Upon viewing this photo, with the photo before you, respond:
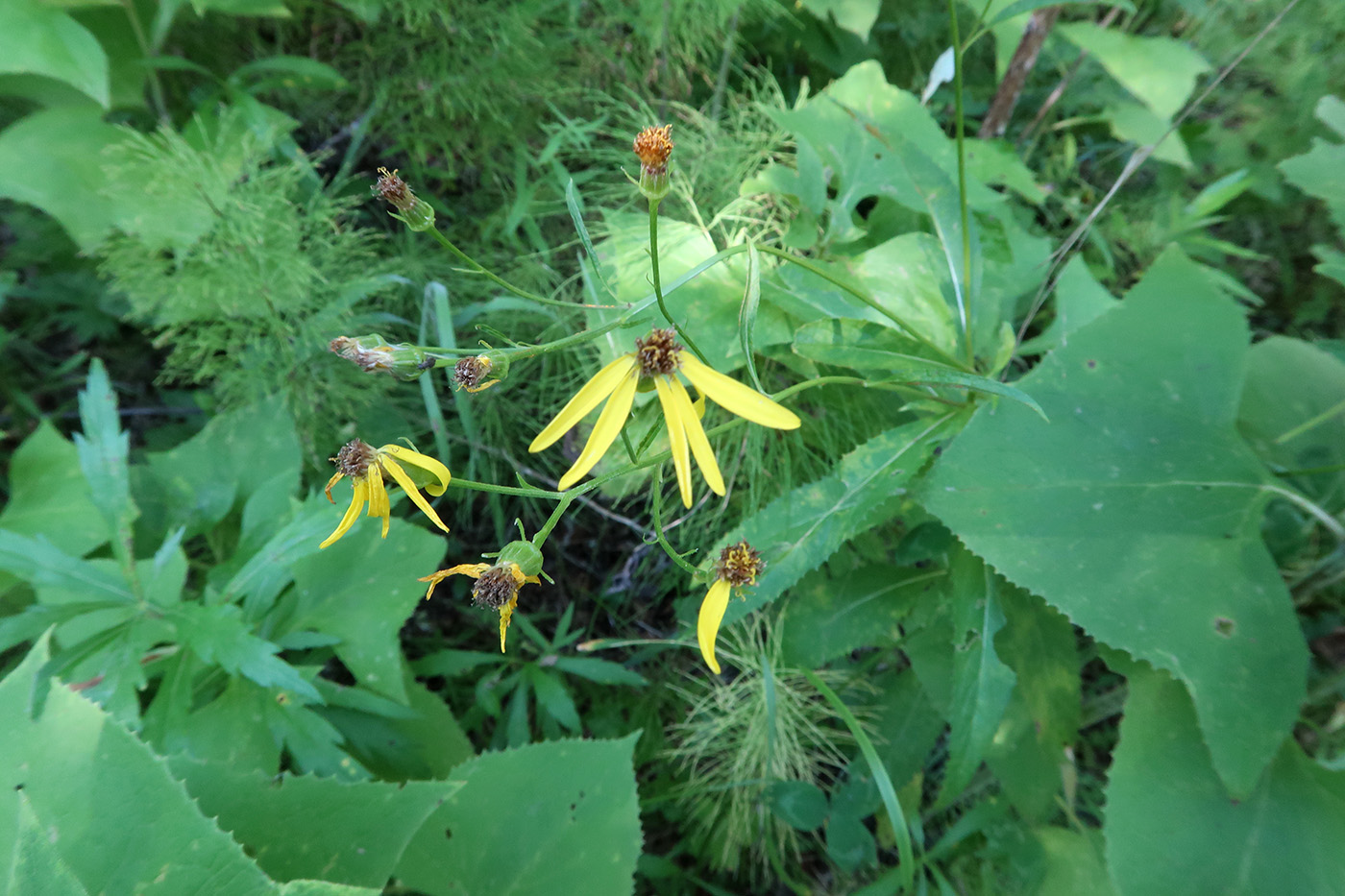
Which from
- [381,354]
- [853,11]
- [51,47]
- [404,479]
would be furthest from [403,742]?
[853,11]

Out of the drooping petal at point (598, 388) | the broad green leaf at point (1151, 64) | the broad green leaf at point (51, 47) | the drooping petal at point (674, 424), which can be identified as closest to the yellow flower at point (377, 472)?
the drooping petal at point (598, 388)

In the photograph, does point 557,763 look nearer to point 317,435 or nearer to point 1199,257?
point 317,435

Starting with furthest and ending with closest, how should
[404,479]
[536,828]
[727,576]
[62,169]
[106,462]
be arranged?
[62,169]
[106,462]
[536,828]
[727,576]
[404,479]

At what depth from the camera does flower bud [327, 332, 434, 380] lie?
0.84 metres

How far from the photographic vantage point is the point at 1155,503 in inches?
43.6

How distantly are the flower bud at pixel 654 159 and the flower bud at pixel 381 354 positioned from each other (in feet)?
1.08

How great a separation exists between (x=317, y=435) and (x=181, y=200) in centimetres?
57

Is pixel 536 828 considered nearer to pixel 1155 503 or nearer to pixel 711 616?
pixel 711 616

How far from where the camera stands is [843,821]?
1.46 m

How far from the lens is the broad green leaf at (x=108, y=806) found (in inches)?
34.8

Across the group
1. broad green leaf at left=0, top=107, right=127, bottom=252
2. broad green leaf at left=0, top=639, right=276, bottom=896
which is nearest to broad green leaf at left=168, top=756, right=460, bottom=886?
broad green leaf at left=0, top=639, right=276, bottom=896

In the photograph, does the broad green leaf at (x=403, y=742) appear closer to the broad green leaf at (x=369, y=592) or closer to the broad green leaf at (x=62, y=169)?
the broad green leaf at (x=369, y=592)

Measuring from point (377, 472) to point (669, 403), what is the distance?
403mm

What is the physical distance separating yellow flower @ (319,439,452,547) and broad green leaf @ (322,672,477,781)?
58 cm
